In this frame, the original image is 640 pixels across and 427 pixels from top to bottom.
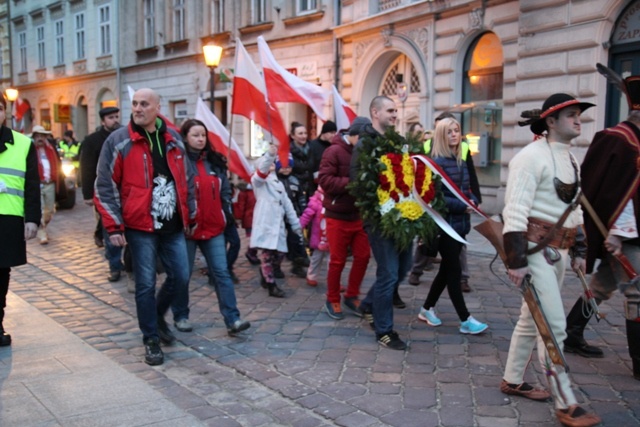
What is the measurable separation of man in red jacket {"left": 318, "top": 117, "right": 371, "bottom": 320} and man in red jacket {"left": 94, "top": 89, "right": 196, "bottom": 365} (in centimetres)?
132

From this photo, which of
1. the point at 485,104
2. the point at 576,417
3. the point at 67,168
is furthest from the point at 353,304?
the point at 67,168

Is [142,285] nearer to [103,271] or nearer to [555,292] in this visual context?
[555,292]

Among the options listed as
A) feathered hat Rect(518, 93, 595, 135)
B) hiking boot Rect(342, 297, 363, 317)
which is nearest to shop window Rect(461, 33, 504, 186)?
hiking boot Rect(342, 297, 363, 317)

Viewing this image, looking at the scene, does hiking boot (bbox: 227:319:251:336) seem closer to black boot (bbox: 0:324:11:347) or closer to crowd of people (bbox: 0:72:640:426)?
crowd of people (bbox: 0:72:640:426)

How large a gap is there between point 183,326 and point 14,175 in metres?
1.82

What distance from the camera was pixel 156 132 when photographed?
4883 millimetres

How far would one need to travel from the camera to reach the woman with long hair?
544 cm

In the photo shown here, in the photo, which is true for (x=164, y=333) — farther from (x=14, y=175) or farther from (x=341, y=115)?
(x=341, y=115)

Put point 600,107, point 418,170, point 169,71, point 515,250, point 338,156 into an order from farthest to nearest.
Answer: point 169,71, point 600,107, point 338,156, point 418,170, point 515,250

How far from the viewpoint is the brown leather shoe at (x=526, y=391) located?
4004 millimetres

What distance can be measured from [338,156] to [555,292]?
2.54 meters

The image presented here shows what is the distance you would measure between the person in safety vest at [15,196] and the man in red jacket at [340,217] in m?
2.35

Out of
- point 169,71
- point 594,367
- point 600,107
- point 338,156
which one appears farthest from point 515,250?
point 169,71

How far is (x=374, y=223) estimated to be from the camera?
16.8 ft
